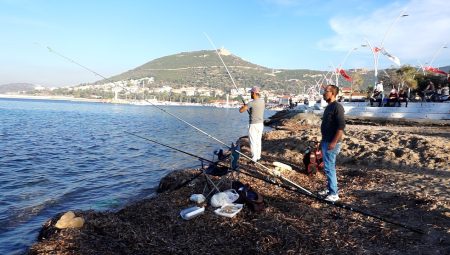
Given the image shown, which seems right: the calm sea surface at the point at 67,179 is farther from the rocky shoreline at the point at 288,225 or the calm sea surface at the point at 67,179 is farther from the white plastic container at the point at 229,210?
the white plastic container at the point at 229,210

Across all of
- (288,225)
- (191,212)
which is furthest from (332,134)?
(191,212)

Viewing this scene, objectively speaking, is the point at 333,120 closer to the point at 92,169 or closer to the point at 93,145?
the point at 92,169

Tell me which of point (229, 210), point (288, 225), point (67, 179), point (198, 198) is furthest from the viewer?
point (67, 179)

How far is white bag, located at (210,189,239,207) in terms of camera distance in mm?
7289

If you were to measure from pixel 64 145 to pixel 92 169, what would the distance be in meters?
10.5

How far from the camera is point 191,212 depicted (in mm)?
6879

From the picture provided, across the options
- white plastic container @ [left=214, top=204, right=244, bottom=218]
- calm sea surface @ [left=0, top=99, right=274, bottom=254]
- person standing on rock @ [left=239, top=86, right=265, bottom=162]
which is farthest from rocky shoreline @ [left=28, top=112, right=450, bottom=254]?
calm sea surface @ [left=0, top=99, right=274, bottom=254]

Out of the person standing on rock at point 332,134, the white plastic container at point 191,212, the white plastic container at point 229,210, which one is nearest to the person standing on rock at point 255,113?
the person standing on rock at point 332,134

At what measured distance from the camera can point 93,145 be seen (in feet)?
85.0

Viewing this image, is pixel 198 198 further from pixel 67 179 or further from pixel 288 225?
pixel 67 179

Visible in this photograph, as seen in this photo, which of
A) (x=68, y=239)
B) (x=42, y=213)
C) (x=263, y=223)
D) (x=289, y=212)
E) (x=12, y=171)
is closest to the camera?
(x=68, y=239)

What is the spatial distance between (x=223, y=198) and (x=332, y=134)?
8.27 ft

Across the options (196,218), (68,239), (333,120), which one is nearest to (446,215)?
(333,120)

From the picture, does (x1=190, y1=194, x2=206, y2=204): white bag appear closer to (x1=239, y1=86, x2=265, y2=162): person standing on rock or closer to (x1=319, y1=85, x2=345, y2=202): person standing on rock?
(x1=319, y1=85, x2=345, y2=202): person standing on rock
